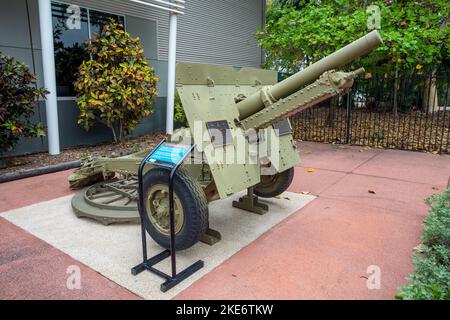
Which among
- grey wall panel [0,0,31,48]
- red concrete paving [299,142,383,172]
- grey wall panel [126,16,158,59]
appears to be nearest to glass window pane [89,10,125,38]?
grey wall panel [126,16,158,59]

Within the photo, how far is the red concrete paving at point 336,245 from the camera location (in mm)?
2656

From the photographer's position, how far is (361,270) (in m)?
2.91

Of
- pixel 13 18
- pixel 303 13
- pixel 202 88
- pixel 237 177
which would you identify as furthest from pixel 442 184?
pixel 13 18

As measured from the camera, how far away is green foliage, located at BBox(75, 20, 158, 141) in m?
7.16

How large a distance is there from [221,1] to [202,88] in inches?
359

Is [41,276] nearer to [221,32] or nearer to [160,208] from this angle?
[160,208]

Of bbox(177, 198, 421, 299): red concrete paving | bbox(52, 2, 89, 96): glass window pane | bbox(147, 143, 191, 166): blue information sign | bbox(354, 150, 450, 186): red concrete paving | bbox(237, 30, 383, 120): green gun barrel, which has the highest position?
bbox(52, 2, 89, 96): glass window pane

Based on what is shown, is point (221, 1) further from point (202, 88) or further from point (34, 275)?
point (34, 275)

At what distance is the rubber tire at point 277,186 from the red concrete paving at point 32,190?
2716 mm

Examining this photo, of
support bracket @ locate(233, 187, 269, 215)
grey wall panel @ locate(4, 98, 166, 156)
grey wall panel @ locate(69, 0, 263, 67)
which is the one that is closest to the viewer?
support bracket @ locate(233, 187, 269, 215)

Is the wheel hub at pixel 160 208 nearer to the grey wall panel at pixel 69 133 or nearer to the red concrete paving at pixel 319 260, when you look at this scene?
the red concrete paving at pixel 319 260

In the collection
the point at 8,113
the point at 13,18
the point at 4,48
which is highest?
the point at 13,18

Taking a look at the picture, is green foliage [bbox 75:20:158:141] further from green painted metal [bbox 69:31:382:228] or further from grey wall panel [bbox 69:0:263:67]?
green painted metal [bbox 69:31:382:228]

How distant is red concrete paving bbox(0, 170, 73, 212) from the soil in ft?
1.65
